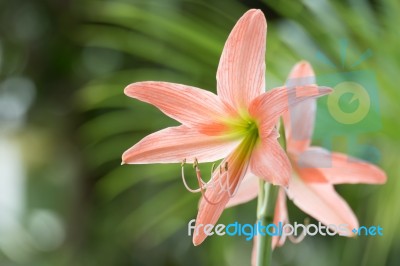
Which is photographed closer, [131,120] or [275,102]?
[275,102]

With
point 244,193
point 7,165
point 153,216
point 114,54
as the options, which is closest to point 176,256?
point 153,216

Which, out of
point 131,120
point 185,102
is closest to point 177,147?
point 185,102

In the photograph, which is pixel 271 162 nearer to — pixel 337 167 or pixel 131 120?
pixel 337 167

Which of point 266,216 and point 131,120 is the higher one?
point 131,120

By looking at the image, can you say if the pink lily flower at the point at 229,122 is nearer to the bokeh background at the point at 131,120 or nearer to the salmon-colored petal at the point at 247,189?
the salmon-colored petal at the point at 247,189

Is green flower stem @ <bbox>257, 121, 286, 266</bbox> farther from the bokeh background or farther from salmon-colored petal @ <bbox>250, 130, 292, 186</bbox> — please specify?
the bokeh background

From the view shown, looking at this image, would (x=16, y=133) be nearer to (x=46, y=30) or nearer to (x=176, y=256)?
(x=46, y=30)
